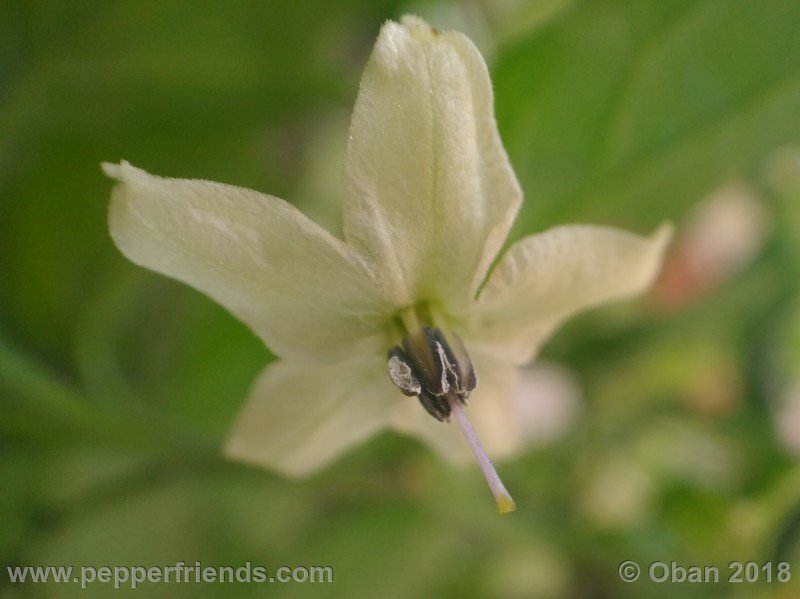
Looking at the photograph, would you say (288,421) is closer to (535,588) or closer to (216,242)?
(216,242)

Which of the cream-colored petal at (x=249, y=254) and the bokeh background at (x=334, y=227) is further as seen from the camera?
the bokeh background at (x=334, y=227)

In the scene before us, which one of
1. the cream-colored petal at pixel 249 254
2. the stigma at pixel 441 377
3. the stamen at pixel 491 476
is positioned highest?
the cream-colored petal at pixel 249 254

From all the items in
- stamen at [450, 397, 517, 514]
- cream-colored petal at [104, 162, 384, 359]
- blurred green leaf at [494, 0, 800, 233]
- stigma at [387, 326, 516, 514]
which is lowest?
stamen at [450, 397, 517, 514]

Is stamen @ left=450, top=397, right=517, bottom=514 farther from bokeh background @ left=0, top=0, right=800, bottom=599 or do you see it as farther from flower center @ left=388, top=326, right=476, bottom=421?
bokeh background @ left=0, top=0, right=800, bottom=599

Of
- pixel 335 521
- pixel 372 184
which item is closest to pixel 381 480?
pixel 335 521

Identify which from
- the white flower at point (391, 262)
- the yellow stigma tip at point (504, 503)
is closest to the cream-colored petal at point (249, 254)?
the white flower at point (391, 262)

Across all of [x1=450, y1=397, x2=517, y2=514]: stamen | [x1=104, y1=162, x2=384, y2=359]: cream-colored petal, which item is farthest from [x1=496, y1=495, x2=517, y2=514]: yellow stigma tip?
[x1=104, y1=162, x2=384, y2=359]: cream-colored petal

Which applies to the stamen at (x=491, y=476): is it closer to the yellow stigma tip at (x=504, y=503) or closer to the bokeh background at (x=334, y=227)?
the yellow stigma tip at (x=504, y=503)
